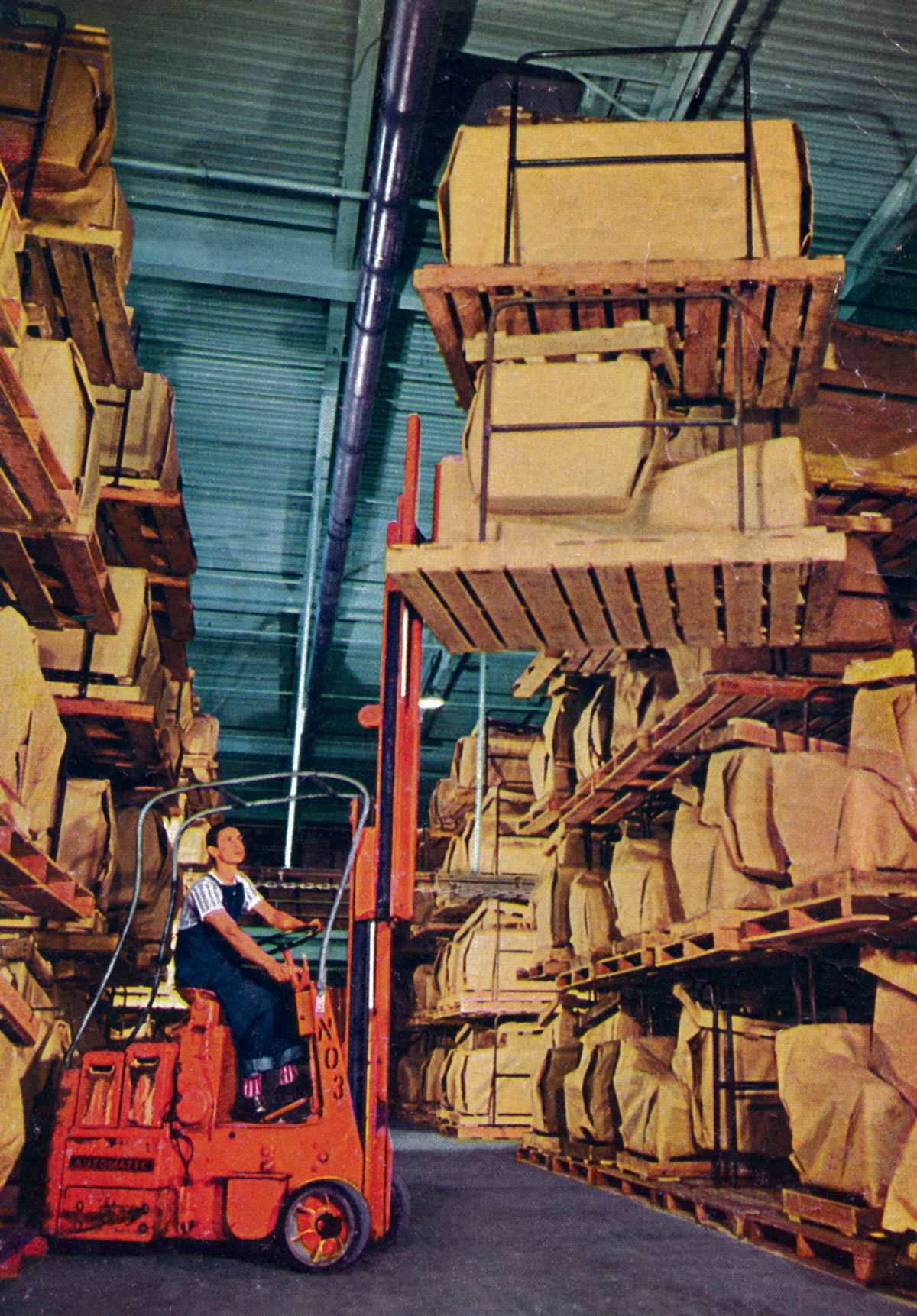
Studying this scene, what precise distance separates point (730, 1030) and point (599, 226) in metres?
3.62

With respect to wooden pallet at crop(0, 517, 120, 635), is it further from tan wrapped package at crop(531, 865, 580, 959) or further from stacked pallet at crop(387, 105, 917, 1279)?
tan wrapped package at crop(531, 865, 580, 959)

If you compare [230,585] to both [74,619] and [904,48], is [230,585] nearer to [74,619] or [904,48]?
[74,619]

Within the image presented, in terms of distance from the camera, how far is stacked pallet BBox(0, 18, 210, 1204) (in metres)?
3.69

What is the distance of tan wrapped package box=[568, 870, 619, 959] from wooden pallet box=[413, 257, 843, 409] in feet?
11.4

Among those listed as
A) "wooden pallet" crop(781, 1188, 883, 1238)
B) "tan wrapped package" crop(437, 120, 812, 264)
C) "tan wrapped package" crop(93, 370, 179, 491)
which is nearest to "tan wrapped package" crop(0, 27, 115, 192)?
"tan wrapped package" crop(93, 370, 179, 491)

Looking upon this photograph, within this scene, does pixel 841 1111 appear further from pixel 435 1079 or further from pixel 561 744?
pixel 435 1079

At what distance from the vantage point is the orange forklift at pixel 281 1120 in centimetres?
365

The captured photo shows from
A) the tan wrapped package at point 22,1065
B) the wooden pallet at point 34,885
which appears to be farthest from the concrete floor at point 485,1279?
the wooden pallet at point 34,885

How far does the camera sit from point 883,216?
695 centimetres

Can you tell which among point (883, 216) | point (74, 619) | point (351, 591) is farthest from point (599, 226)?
point (351, 591)

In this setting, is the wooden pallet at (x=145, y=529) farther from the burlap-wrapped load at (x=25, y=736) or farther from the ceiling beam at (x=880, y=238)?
the ceiling beam at (x=880, y=238)

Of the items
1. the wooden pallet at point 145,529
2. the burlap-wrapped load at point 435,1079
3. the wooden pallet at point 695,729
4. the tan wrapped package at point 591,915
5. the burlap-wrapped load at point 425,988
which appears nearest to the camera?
the wooden pallet at point 695,729

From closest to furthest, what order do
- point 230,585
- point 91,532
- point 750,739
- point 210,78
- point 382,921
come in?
point 382,921 → point 91,532 → point 750,739 → point 210,78 → point 230,585

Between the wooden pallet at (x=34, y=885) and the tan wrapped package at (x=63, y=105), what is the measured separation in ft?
7.83
